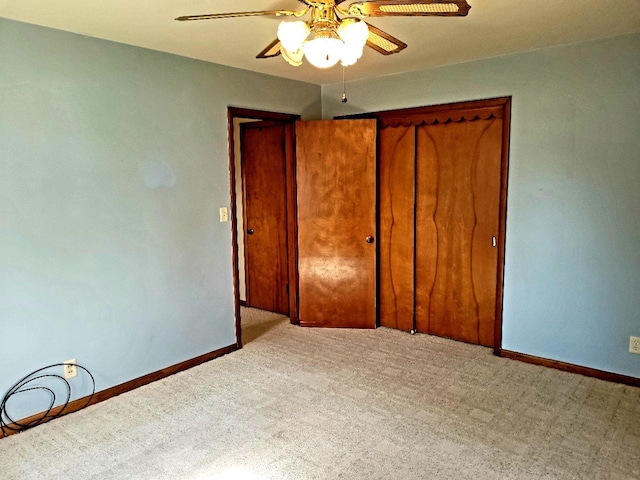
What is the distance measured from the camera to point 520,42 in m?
3.09

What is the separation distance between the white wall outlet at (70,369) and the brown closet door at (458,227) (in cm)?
277

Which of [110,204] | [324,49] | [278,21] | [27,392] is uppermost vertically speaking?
[278,21]

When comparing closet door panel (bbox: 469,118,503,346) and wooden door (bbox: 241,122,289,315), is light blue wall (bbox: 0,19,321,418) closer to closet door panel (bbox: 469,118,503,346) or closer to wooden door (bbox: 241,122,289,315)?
wooden door (bbox: 241,122,289,315)

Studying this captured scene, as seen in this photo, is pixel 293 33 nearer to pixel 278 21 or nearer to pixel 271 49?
pixel 271 49

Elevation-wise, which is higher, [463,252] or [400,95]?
[400,95]

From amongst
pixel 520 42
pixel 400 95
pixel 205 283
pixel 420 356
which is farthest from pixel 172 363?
pixel 520 42

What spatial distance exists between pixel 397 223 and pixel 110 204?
2418 millimetres

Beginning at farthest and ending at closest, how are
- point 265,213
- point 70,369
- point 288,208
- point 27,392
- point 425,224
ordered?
1. point 265,213
2. point 288,208
3. point 425,224
4. point 70,369
5. point 27,392

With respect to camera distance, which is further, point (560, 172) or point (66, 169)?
point (560, 172)

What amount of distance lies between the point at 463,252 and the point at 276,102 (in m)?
2.07

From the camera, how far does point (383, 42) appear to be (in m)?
2.13

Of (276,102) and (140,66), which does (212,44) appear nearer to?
(140,66)

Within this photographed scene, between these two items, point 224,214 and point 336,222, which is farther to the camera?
point 336,222

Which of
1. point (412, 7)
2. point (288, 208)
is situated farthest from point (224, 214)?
point (412, 7)
